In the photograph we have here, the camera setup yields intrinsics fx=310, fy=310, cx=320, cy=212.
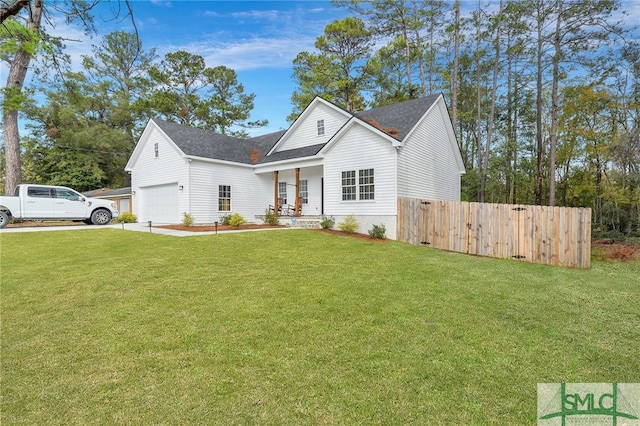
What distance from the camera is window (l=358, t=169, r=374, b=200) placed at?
12.9 m

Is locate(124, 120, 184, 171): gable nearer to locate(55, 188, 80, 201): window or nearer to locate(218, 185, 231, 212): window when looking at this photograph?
locate(218, 185, 231, 212): window

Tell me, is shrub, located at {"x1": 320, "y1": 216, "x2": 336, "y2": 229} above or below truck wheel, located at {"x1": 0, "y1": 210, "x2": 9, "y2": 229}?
below

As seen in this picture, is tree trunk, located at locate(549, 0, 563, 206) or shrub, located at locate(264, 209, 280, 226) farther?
tree trunk, located at locate(549, 0, 563, 206)

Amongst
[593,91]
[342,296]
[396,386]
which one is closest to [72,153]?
[342,296]

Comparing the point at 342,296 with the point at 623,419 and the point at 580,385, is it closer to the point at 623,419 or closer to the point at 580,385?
the point at 580,385

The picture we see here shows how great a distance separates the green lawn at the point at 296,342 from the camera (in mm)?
2371

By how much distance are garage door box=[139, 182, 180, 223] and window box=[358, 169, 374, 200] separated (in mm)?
9701

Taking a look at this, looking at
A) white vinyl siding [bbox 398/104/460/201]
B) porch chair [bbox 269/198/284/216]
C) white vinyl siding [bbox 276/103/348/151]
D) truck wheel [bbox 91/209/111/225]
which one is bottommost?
truck wheel [bbox 91/209/111/225]

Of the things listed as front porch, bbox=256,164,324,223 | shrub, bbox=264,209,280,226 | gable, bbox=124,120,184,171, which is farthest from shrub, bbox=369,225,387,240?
gable, bbox=124,120,184,171

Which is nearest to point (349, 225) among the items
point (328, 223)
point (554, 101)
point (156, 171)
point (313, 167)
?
point (328, 223)

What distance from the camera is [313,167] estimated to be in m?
16.7

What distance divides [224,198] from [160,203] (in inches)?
147

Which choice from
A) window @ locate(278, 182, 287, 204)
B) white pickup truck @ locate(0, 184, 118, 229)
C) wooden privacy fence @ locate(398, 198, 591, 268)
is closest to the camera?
wooden privacy fence @ locate(398, 198, 591, 268)

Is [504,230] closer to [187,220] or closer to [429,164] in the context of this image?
[429,164]
